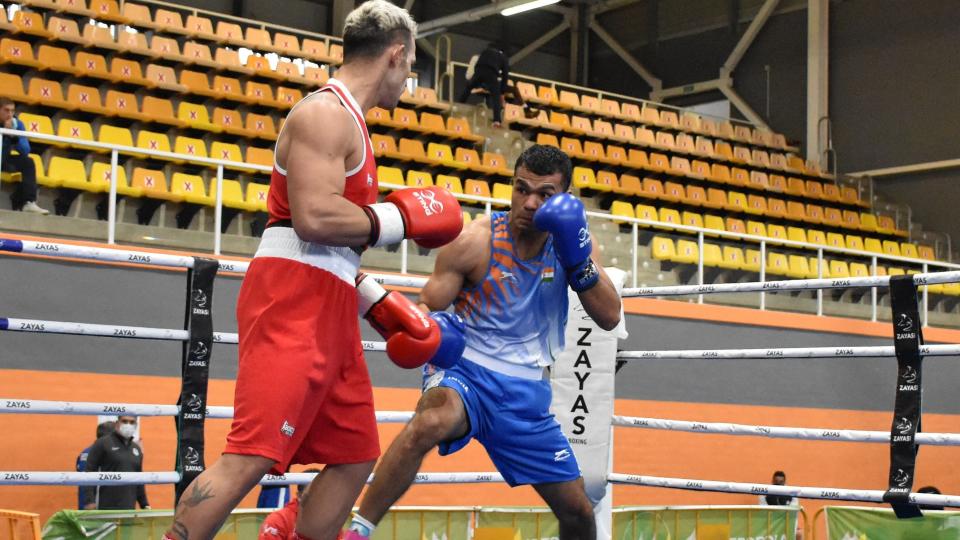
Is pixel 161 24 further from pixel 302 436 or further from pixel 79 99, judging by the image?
pixel 302 436

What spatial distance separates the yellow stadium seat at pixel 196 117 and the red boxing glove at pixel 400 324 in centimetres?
859

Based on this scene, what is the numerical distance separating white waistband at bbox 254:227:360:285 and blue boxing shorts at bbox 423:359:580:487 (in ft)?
2.77

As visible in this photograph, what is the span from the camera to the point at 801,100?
18.7 metres

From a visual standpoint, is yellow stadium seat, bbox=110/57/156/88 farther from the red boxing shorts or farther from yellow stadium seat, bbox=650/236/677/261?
the red boxing shorts

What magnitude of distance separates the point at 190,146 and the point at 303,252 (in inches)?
323

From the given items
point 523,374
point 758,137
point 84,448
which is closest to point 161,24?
point 84,448

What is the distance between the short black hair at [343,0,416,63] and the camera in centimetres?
282

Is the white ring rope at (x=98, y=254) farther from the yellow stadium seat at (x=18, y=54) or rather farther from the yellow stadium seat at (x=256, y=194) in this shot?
the yellow stadium seat at (x=18, y=54)

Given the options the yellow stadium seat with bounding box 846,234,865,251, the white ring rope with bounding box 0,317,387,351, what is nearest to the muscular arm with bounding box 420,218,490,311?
the white ring rope with bounding box 0,317,387,351

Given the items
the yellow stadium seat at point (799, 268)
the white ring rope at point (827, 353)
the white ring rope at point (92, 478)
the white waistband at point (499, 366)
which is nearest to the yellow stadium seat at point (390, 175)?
the yellow stadium seat at point (799, 268)

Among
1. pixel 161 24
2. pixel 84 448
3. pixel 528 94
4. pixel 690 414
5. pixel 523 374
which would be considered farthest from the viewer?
Result: pixel 528 94

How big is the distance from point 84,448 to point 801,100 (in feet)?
46.9

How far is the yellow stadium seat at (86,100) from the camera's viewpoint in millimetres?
10406

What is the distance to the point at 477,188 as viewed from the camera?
12141mm
